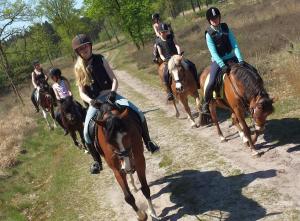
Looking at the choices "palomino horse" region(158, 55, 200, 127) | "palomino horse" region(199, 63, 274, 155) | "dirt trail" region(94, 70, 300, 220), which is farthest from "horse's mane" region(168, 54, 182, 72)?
"palomino horse" region(199, 63, 274, 155)

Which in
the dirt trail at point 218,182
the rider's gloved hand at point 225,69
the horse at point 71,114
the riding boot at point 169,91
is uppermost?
Result: the rider's gloved hand at point 225,69

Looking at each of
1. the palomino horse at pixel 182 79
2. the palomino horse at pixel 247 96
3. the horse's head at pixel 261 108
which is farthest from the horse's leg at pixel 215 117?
the horse's head at pixel 261 108

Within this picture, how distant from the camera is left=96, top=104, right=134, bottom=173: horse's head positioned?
608 centimetres

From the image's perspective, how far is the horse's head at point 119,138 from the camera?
20.0 feet

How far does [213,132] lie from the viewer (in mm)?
10922

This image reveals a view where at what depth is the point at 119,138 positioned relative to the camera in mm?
6098

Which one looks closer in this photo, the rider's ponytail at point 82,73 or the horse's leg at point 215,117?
the rider's ponytail at point 82,73

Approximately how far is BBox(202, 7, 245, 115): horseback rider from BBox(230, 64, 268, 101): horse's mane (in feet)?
1.81

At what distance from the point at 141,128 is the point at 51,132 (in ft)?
37.9

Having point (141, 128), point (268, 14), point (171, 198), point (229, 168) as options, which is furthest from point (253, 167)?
point (268, 14)

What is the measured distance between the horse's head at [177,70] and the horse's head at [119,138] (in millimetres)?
5774

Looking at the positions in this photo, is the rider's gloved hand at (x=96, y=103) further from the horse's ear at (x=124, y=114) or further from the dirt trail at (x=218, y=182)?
the dirt trail at (x=218, y=182)

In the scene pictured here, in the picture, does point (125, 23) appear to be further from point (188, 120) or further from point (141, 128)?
point (141, 128)

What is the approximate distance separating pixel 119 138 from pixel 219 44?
160 inches
